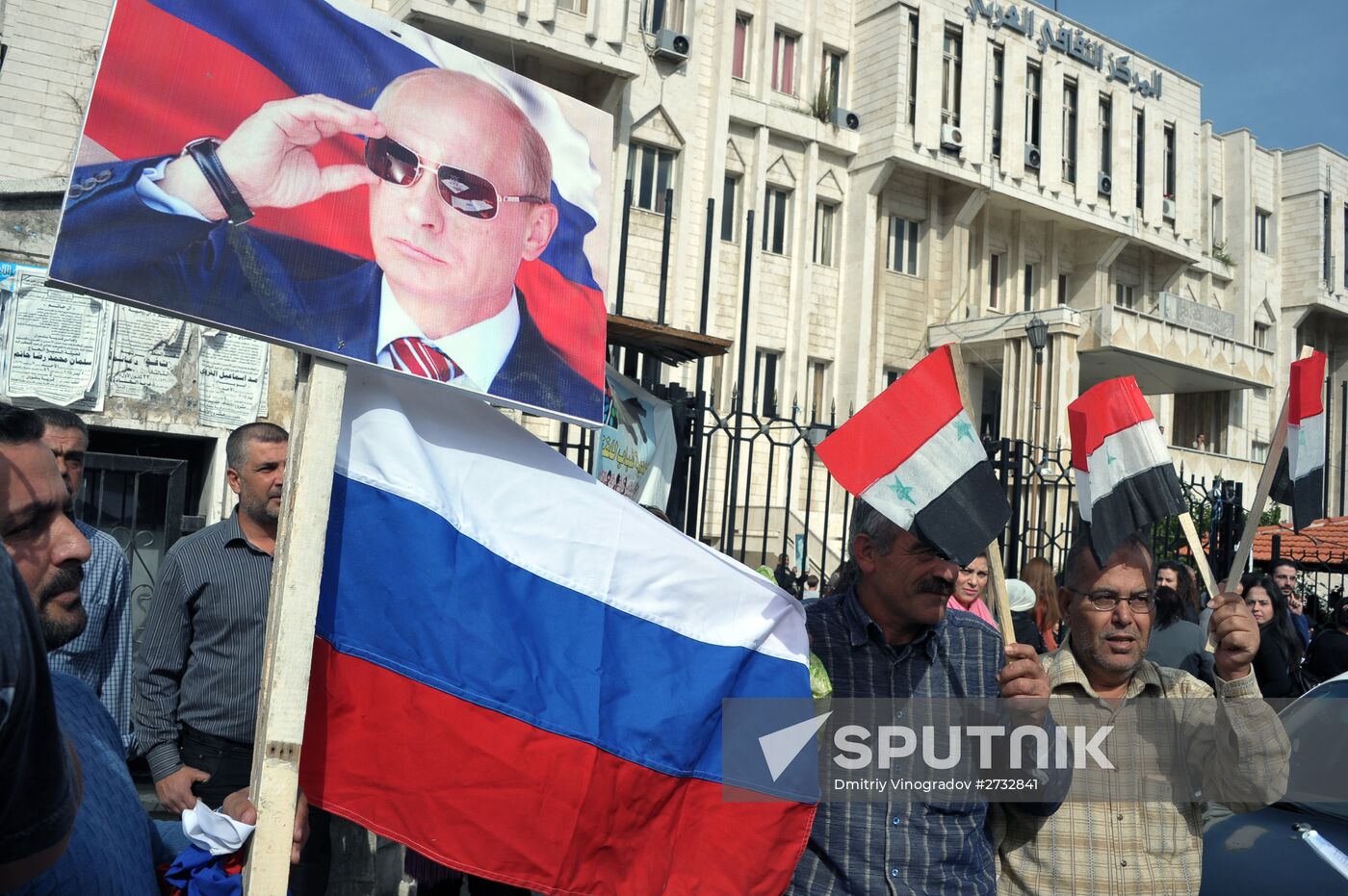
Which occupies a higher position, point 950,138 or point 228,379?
point 950,138

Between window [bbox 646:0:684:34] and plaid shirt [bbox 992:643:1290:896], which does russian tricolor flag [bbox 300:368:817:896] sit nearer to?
plaid shirt [bbox 992:643:1290:896]

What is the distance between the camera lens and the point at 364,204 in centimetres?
262

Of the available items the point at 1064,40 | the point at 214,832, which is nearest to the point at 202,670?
the point at 214,832

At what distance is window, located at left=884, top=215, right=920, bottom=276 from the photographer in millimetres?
24078

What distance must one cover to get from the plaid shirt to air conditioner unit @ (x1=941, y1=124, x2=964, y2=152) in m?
22.1

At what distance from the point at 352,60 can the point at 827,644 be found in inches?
77.1

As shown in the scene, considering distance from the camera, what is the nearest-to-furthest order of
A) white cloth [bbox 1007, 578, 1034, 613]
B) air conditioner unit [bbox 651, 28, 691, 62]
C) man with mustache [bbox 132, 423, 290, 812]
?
man with mustache [bbox 132, 423, 290, 812], white cloth [bbox 1007, 578, 1034, 613], air conditioner unit [bbox 651, 28, 691, 62]

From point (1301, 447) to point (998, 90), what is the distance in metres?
23.5

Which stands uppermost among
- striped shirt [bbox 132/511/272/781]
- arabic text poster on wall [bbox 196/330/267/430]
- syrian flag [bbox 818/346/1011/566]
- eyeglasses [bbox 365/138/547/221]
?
arabic text poster on wall [bbox 196/330/267/430]

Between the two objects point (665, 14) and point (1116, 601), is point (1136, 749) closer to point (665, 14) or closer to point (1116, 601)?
point (1116, 601)

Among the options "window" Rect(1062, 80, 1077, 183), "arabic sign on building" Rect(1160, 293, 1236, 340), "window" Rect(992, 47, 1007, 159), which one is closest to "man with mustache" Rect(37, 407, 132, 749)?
"window" Rect(992, 47, 1007, 159)

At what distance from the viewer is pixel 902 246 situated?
79.8 feet

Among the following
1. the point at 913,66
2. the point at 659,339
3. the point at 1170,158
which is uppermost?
the point at 1170,158

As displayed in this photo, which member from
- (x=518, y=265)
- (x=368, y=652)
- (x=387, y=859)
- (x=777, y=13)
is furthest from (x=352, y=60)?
(x=777, y=13)
